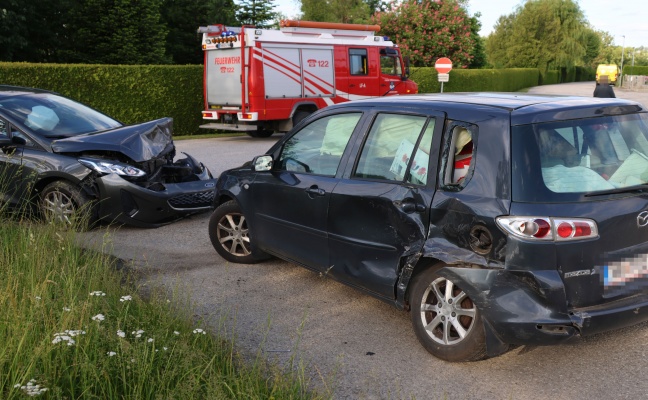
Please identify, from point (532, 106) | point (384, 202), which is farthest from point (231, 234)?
point (532, 106)

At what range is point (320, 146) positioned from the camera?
5.43 m

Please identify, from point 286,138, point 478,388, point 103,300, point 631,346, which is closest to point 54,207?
point 286,138

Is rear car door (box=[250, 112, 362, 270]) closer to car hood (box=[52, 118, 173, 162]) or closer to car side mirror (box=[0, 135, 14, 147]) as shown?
car hood (box=[52, 118, 173, 162])

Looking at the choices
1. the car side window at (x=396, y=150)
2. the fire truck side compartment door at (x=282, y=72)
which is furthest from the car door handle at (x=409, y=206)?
the fire truck side compartment door at (x=282, y=72)

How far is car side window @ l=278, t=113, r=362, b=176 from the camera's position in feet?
16.9

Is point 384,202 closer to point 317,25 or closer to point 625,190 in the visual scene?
point 625,190

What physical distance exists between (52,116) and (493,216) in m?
6.13

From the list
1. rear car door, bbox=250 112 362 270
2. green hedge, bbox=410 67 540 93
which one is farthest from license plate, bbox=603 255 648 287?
green hedge, bbox=410 67 540 93

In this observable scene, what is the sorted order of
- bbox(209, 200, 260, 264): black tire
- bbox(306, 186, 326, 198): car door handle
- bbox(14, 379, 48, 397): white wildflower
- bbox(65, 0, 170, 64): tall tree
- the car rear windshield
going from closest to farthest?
bbox(14, 379, 48, 397): white wildflower, the car rear windshield, bbox(306, 186, 326, 198): car door handle, bbox(209, 200, 260, 264): black tire, bbox(65, 0, 170, 64): tall tree

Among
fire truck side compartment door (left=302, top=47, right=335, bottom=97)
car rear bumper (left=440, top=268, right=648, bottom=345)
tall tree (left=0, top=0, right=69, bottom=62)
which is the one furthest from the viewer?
tall tree (left=0, top=0, right=69, bottom=62)

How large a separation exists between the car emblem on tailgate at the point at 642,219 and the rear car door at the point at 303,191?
205cm

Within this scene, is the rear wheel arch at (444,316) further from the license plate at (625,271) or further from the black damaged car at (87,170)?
the black damaged car at (87,170)

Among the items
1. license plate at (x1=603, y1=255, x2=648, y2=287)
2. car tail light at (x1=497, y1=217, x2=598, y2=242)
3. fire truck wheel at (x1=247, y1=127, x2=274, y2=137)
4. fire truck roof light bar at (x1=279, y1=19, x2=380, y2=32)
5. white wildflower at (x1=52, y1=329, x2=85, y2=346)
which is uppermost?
fire truck roof light bar at (x1=279, y1=19, x2=380, y2=32)

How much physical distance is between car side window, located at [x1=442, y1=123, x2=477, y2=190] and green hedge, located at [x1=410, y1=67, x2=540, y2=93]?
90.0 ft
